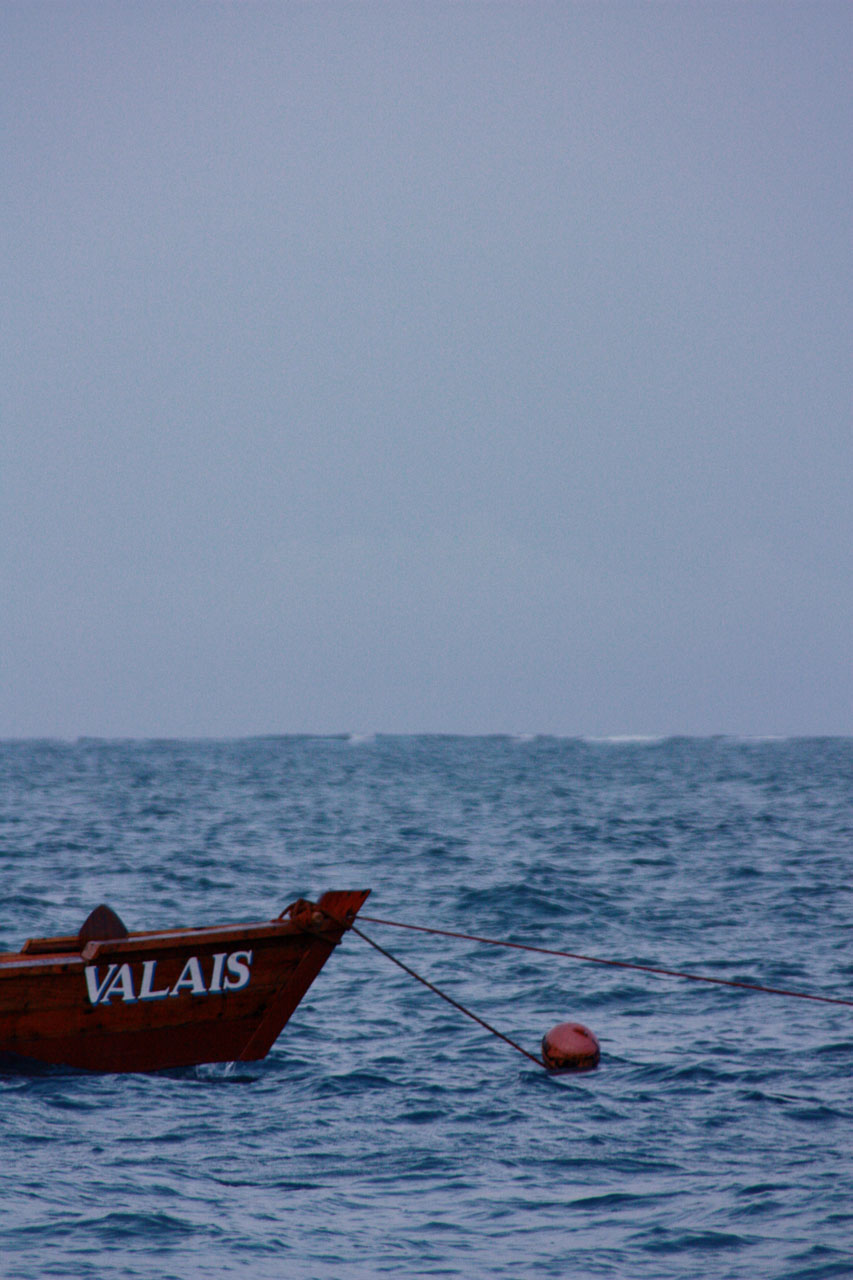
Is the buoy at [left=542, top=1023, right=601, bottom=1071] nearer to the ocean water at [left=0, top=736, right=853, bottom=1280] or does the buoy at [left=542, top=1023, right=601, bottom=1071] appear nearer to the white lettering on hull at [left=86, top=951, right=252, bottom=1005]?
the ocean water at [left=0, top=736, right=853, bottom=1280]

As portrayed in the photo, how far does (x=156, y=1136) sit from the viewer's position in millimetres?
9625

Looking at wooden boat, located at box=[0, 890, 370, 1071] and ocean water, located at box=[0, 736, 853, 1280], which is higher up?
wooden boat, located at box=[0, 890, 370, 1071]

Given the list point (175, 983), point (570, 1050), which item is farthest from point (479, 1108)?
point (175, 983)

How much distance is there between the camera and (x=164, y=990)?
11.2 meters

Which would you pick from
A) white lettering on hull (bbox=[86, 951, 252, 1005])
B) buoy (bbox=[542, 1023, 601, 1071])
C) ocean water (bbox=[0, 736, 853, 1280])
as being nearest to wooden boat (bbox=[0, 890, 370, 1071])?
white lettering on hull (bbox=[86, 951, 252, 1005])

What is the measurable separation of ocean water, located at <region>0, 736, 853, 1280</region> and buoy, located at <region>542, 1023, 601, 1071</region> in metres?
0.12

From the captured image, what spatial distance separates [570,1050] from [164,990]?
11.2 feet

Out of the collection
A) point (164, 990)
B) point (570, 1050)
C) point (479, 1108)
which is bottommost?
point (479, 1108)

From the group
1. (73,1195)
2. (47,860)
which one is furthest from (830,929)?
(47,860)

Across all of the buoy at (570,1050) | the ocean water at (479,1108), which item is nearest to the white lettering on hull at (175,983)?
the ocean water at (479,1108)

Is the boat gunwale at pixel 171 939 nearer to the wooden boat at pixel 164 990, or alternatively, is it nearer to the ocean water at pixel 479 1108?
the wooden boat at pixel 164 990

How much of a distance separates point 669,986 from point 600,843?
15.4 meters

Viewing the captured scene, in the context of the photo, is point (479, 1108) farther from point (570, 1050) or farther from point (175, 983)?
point (175, 983)

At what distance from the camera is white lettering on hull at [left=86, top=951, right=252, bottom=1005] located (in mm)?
11016
